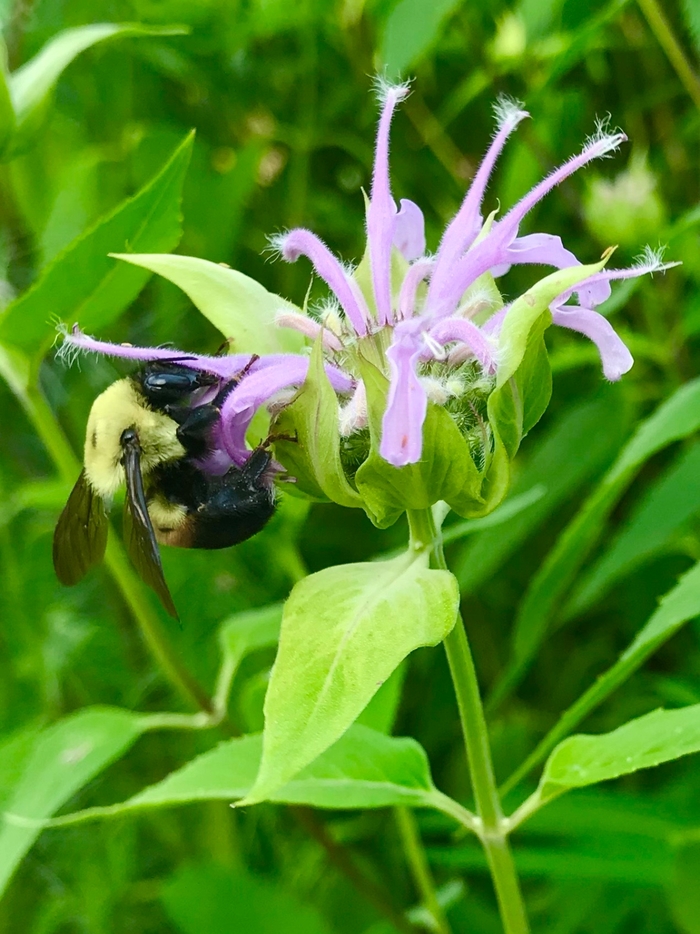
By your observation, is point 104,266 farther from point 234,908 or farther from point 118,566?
point 234,908

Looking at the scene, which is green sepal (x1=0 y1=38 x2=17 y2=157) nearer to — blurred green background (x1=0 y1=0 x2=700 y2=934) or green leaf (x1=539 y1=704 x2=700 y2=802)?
blurred green background (x1=0 y1=0 x2=700 y2=934)

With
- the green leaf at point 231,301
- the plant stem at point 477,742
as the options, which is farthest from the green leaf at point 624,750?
the green leaf at point 231,301

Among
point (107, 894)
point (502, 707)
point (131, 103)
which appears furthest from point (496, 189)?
point (107, 894)

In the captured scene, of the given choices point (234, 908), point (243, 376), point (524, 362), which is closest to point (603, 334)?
point (524, 362)

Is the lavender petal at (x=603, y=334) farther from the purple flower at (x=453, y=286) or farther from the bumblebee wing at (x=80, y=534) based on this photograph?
the bumblebee wing at (x=80, y=534)

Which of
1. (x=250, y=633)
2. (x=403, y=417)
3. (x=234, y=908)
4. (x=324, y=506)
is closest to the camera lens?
(x=403, y=417)

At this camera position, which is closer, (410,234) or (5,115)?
(410,234)

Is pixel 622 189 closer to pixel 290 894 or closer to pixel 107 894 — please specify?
pixel 290 894
